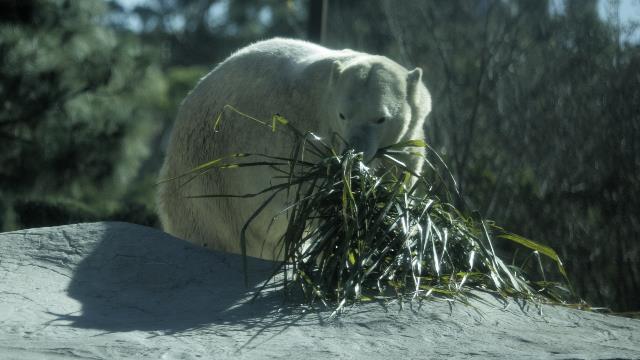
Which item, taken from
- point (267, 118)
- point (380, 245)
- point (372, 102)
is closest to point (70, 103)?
point (267, 118)

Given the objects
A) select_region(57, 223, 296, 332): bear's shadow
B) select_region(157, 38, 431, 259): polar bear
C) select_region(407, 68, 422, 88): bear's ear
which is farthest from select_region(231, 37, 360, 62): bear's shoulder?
select_region(57, 223, 296, 332): bear's shadow

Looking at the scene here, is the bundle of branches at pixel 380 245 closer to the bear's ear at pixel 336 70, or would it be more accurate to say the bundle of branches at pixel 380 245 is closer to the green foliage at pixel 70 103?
the bear's ear at pixel 336 70

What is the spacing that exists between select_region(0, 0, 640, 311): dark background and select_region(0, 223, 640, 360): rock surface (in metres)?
3.11

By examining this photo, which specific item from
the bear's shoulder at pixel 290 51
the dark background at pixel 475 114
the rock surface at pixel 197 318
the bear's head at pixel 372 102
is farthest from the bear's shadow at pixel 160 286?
the dark background at pixel 475 114

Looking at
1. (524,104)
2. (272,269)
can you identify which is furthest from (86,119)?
(272,269)

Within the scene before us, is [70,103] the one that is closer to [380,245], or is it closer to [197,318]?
[380,245]

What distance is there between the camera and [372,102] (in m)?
5.39

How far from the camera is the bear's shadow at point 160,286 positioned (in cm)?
374

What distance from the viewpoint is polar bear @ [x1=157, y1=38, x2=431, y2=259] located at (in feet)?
17.8

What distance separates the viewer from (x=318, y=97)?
18.5 ft

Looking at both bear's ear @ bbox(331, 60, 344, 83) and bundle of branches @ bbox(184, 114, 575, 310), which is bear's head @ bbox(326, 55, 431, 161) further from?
bundle of branches @ bbox(184, 114, 575, 310)

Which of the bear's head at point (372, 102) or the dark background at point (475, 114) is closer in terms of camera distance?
the bear's head at point (372, 102)

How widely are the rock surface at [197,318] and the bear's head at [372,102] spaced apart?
1112 millimetres

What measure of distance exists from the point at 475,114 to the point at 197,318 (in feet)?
17.6
